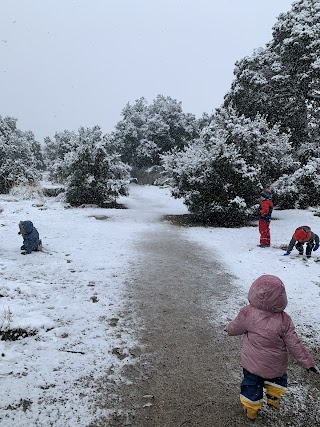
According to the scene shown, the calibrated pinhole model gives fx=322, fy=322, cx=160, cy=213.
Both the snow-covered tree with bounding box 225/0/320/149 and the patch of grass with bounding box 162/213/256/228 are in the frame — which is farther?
the snow-covered tree with bounding box 225/0/320/149

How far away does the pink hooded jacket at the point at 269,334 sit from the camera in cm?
265

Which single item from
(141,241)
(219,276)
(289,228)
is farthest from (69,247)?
(289,228)

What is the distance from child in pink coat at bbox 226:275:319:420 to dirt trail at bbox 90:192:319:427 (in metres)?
0.22

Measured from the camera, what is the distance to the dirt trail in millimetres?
2727

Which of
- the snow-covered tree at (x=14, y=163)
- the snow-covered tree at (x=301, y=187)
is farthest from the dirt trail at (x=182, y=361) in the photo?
the snow-covered tree at (x=14, y=163)

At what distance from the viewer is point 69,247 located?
26.7ft

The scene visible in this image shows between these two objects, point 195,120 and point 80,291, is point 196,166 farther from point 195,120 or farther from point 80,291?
point 195,120

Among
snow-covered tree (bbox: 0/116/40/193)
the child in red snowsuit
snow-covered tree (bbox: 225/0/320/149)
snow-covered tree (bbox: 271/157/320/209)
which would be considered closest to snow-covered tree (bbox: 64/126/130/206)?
snow-covered tree (bbox: 0/116/40/193)

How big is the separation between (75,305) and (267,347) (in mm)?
2969

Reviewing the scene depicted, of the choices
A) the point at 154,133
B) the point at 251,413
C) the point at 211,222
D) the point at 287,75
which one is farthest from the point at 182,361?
the point at 154,133

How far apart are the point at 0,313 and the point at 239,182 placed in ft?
31.8

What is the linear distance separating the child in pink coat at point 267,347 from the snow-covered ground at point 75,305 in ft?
4.39

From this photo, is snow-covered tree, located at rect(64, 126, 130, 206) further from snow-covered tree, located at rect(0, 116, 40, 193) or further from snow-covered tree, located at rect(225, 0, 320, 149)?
snow-covered tree, located at rect(225, 0, 320, 149)

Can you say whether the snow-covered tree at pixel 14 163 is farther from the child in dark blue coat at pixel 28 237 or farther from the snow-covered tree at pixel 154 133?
the child in dark blue coat at pixel 28 237
